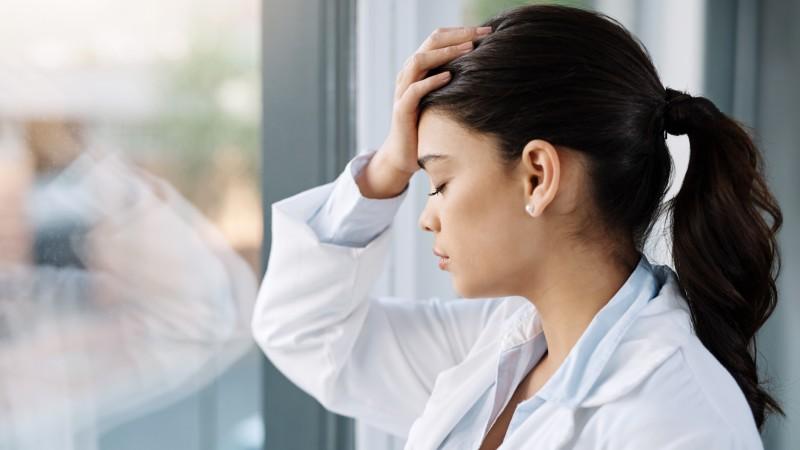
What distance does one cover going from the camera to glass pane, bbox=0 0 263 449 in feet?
3.93

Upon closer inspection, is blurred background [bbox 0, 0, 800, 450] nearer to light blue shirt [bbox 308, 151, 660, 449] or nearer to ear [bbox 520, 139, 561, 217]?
light blue shirt [bbox 308, 151, 660, 449]

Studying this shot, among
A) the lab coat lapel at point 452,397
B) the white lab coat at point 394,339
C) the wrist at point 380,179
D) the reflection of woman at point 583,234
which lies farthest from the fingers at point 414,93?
the lab coat lapel at point 452,397

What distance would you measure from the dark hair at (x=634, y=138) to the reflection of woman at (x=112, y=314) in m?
0.49

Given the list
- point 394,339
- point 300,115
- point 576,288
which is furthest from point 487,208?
point 300,115

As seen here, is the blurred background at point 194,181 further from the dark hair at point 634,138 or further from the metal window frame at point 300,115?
the dark hair at point 634,138

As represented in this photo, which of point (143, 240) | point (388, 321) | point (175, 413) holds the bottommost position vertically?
point (175, 413)

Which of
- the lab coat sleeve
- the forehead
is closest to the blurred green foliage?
the lab coat sleeve

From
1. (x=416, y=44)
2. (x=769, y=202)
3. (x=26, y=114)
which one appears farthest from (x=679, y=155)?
(x=26, y=114)

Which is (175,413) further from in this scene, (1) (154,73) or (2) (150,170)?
(1) (154,73)

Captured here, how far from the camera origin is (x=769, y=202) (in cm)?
108

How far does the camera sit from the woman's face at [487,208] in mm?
1045

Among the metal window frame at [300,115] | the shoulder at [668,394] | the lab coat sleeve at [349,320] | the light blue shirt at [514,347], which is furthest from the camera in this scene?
the metal window frame at [300,115]

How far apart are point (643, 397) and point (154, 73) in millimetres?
843

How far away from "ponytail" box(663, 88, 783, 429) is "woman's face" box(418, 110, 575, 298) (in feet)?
0.52
